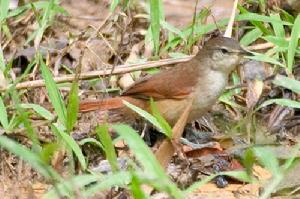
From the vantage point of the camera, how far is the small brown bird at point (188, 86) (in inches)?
251

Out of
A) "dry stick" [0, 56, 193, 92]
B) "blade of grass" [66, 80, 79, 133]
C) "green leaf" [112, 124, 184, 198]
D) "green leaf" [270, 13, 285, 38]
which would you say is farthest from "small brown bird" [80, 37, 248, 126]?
"green leaf" [112, 124, 184, 198]

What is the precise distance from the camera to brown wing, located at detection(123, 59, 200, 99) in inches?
254

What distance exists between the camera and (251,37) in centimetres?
702

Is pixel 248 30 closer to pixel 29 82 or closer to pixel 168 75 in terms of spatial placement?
pixel 168 75

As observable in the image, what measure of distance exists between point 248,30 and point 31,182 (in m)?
2.49

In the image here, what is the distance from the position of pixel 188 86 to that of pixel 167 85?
0.47 ft

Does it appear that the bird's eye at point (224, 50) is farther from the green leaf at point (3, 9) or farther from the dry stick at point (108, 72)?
the green leaf at point (3, 9)

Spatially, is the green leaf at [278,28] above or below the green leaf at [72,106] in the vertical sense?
above

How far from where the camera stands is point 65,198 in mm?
4633

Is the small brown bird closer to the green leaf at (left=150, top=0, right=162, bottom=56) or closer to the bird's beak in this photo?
the bird's beak

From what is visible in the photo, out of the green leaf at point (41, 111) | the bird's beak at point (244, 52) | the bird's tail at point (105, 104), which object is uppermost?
the bird's beak at point (244, 52)

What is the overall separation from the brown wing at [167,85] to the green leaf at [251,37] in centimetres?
60

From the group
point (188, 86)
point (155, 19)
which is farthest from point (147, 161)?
point (155, 19)

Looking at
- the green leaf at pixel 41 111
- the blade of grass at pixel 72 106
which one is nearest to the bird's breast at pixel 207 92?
the green leaf at pixel 41 111
